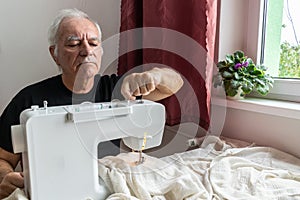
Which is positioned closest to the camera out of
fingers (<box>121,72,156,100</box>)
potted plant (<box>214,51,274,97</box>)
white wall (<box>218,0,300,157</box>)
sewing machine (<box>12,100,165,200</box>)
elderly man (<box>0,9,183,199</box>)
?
sewing machine (<box>12,100,165,200</box>)

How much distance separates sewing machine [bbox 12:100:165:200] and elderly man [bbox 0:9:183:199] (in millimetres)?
139

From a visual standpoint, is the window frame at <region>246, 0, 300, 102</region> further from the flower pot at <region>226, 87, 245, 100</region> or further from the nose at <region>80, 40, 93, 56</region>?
the nose at <region>80, 40, 93, 56</region>

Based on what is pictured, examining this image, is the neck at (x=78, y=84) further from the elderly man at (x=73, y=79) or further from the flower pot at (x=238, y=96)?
the flower pot at (x=238, y=96)

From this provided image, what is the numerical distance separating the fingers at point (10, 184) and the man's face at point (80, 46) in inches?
15.7

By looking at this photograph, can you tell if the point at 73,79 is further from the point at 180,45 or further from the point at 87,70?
the point at 180,45

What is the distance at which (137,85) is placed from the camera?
0.82m

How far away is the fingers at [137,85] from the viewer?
2.66 feet

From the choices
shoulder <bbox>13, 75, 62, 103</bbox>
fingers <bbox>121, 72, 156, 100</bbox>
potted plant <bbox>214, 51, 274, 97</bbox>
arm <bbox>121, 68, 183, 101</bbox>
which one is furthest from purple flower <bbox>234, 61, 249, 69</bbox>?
shoulder <bbox>13, 75, 62, 103</bbox>

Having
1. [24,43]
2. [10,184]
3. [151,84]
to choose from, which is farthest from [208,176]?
[24,43]

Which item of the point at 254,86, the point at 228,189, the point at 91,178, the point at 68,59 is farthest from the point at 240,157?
the point at 68,59

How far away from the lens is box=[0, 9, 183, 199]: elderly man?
0.92m

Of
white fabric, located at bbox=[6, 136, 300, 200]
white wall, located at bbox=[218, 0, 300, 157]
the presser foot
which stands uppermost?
white wall, located at bbox=[218, 0, 300, 157]

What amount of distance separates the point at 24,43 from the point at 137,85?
2.36ft

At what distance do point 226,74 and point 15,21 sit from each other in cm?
91
